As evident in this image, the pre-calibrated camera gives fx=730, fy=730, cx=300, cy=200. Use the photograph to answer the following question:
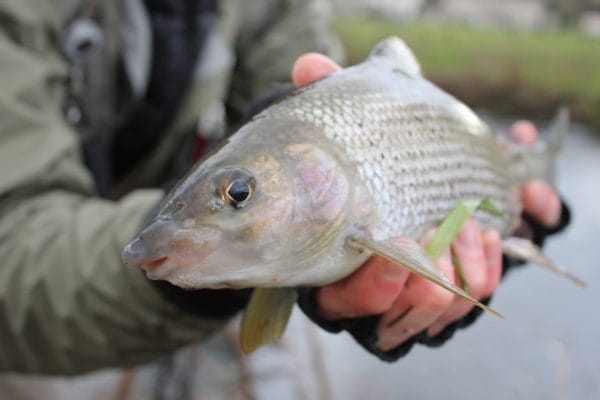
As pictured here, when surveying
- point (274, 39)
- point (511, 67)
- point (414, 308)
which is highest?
point (414, 308)

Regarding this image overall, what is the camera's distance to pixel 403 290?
3.56 ft

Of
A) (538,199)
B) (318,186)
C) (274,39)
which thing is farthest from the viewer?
(274,39)

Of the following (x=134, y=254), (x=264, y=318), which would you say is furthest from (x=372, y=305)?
(x=134, y=254)

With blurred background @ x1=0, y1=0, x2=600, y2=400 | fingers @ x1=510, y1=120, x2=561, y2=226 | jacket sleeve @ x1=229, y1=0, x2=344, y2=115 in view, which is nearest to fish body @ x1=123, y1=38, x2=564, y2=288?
fingers @ x1=510, y1=120, x2=561, y2=226

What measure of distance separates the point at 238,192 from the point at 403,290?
1.14ft

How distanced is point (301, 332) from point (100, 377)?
1.09 m

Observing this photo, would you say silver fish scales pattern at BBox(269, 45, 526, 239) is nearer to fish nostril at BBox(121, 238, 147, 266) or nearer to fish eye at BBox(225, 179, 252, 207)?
fish eye at BBox(225, 179, 252, 207)

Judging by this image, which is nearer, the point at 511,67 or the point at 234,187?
the point at 234,187

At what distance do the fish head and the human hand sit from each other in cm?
15

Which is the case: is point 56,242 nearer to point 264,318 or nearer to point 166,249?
point 264,318

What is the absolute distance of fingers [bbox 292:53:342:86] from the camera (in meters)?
1.13

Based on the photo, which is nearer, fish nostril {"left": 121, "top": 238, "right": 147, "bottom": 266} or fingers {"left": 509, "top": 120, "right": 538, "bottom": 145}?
fish nostril {"left": 121, "top": 238, "right": 147, "bottom": 266}

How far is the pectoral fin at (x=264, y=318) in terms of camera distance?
1011 millimetres

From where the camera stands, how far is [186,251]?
2.71 ft
